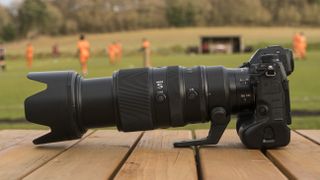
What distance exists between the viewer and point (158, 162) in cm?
201

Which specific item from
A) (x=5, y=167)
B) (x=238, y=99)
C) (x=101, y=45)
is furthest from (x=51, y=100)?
(x=101, y=45)

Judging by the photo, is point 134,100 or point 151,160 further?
point 134,100

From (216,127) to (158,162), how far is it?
0.45 metres

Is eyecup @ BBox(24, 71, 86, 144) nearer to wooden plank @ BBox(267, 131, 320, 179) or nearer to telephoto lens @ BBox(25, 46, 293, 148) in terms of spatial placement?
telephoto lens @ BBox(25, 46, 293, 148)

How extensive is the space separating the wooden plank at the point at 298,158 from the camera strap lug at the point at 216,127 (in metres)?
0.22

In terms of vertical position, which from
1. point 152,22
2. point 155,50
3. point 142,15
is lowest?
point 155,50

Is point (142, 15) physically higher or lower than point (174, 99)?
higher

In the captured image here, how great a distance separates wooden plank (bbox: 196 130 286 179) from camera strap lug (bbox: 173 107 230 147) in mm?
30

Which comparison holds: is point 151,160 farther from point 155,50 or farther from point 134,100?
point 155,50

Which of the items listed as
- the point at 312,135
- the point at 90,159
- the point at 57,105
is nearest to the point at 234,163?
the point at 90,159

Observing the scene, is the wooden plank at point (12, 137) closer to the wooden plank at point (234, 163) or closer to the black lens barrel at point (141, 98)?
the black lens barrel at point (141, 98)

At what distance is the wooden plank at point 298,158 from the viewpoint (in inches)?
70.2

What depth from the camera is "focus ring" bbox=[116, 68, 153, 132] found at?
2.30 metres

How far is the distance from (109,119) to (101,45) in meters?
82.7
